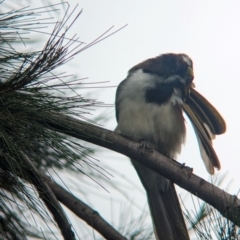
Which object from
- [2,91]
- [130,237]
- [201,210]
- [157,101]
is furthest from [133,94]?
[2,91]

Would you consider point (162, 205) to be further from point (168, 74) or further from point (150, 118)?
point (168, 74)

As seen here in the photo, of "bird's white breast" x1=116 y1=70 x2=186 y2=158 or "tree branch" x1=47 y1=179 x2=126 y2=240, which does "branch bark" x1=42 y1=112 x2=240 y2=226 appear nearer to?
"tree branch" x1=47 y1=179 x2=126 y2=240

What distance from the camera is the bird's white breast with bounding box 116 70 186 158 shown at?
374cm

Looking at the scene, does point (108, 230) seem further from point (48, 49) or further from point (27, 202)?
point (48, 49)


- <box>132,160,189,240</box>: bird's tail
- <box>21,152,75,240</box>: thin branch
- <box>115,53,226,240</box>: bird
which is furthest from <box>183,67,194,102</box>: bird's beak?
<box>21,152,75,240</box>: thin branch

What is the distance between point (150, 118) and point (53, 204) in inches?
61.1

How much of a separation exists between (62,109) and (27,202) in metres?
0.33

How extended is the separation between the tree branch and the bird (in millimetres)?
981

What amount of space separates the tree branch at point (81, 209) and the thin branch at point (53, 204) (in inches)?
7.8

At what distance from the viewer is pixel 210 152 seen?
121 inches

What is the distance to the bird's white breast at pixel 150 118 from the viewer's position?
3.74 meters

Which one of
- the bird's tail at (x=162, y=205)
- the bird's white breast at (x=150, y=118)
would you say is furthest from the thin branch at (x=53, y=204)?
the bird's white breast at (x=150, y=118)

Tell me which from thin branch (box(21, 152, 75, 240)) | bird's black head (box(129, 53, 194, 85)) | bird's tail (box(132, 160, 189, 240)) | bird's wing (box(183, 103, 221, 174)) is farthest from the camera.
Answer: bird's black head (box(129, 53, 194, 85))

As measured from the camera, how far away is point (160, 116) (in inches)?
147
